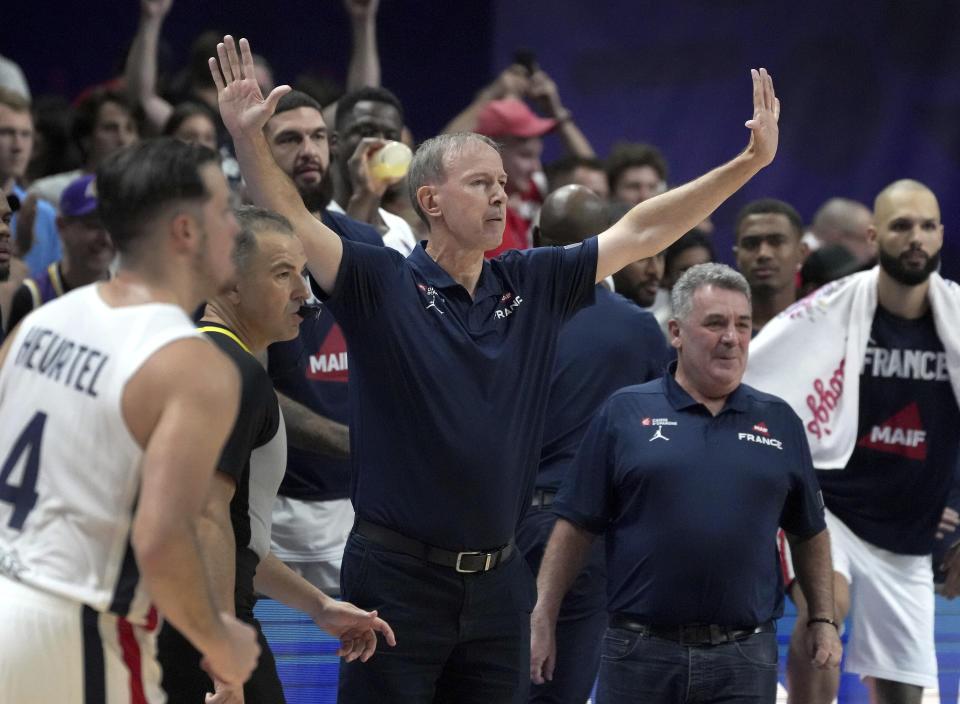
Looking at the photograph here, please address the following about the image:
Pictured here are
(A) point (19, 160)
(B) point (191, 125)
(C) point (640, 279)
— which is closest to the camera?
(C) point (640, 279)

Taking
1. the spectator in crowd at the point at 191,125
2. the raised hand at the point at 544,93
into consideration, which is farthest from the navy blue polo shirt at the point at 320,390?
the raised hand at the point at 544,93

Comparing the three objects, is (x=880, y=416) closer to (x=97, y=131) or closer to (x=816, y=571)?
(x=816, y=571)

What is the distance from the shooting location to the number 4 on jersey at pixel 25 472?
268 cm

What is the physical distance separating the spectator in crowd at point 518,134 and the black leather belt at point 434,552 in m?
3.64

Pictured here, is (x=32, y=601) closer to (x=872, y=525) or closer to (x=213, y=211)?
(x=213, y=211)

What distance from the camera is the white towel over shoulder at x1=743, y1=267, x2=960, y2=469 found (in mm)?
5949

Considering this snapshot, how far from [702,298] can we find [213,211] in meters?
2.30

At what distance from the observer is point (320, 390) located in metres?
5.37

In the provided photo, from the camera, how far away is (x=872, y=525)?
6.11 meters

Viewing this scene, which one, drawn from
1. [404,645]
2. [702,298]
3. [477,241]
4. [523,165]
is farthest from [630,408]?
[523,165]

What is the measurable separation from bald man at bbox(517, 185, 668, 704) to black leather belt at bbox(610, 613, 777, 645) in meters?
0.65

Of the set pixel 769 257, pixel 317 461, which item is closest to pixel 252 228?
pixel 317 461

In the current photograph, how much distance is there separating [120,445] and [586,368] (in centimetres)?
280

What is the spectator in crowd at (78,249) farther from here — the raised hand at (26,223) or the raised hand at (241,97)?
the raised hand at (241,97)
